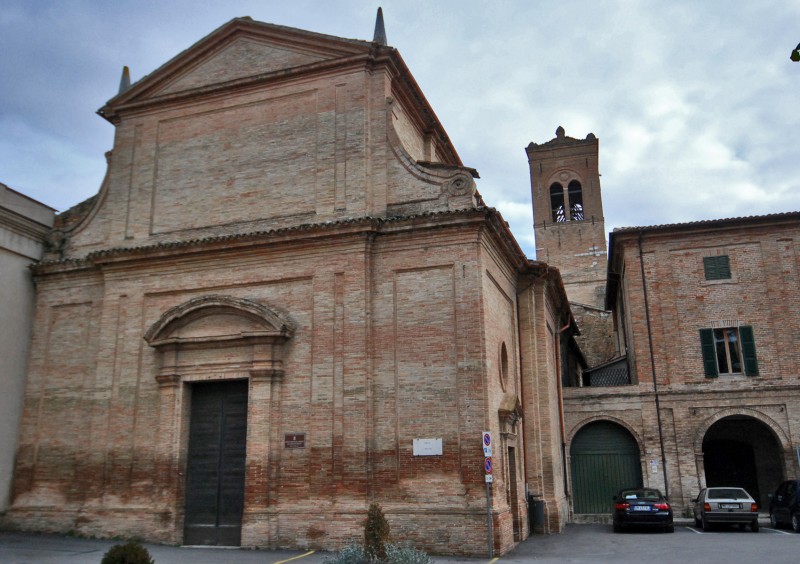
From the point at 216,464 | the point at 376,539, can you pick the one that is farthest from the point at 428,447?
the point at 376,539

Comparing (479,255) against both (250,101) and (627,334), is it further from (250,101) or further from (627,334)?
(627,334)

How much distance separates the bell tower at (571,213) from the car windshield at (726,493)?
23.8 meters

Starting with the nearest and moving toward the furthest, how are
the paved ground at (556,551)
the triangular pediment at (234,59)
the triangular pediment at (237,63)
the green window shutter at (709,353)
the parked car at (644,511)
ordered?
1. the paved ground at (556,551)
2. the triangular pediment at (234,59)
3. the triangular pediment at (237,63)
4. the parked car at (644,511)
5. the green window shutter at (709,353)

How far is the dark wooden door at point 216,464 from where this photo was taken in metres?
15.2

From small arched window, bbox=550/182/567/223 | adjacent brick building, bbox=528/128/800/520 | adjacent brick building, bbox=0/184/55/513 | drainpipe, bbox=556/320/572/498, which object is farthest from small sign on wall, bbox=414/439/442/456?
small arched window, bbox=550/182/567/223

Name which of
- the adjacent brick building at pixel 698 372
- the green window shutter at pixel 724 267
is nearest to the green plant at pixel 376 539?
the adjacent brick building at pixel 698 372

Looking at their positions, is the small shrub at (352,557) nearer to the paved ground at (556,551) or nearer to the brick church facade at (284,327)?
the paved ground at (556,551)

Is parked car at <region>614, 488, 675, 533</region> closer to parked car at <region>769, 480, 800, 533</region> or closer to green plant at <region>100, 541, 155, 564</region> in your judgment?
parked car at <region>769, 480, 800, 533</region>

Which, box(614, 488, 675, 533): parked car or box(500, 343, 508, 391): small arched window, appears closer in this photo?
box(500, 343, 508, 391): small arched window

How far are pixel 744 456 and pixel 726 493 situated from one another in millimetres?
7396

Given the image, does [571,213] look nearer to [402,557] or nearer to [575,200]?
[575,200]

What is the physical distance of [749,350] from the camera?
23594mm

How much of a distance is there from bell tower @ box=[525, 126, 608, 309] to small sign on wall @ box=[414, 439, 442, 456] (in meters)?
30.6

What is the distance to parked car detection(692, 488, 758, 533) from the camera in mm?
18906
